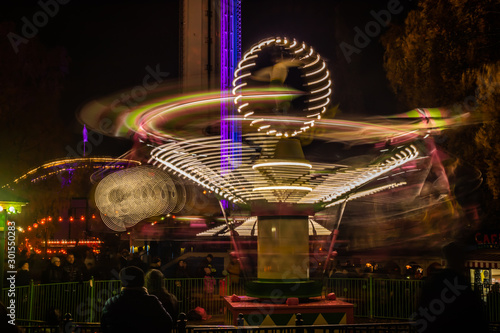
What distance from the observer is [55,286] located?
15617mm

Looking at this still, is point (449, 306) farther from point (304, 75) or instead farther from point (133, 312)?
point (304, 75)

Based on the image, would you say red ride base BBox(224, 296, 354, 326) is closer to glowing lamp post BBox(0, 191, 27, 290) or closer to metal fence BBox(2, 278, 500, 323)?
metal fence BBox(2, 278, 500, 323)

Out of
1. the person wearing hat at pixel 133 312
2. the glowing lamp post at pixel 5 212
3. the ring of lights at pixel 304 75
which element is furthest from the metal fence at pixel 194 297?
the person wearing hat at pixel 133 312

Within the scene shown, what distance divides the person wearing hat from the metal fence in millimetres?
8569

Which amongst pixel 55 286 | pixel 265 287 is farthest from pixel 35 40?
pixel 265 287

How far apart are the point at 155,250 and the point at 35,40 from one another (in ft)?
46.0

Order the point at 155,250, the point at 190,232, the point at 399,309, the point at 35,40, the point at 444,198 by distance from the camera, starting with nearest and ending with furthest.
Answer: the point at 399,309
the point at 35,40
the point at 444,198
the point at 155,250
the point at 190,232

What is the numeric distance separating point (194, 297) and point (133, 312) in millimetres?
12009

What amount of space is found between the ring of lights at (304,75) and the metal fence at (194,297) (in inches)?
255

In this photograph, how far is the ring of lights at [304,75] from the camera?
1183 cm

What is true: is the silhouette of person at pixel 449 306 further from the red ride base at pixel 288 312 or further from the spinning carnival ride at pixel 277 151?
the red ride base at pixel 288 312

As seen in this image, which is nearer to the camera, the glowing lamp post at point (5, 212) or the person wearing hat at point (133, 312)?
the person wearing hat at point (133, 312)

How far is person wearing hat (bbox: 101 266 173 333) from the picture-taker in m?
6.37

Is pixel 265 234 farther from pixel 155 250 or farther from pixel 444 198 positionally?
pixel 155 250
